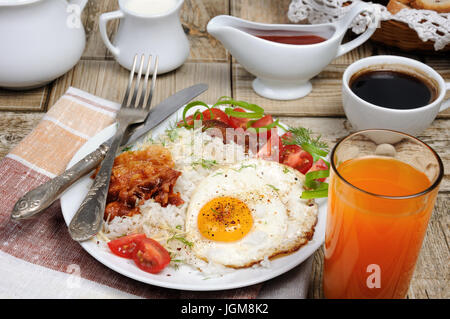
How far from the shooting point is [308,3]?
10.1 feet

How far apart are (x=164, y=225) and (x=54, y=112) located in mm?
939

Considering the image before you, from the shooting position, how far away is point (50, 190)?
6.26ft

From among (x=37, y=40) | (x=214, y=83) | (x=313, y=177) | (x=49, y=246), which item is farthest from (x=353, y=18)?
(x=49, y=246)

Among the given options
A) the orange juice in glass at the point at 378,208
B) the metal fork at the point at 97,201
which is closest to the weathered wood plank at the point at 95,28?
the metal fork at the point at 97,201

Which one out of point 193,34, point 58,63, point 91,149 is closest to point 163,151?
point 91,149

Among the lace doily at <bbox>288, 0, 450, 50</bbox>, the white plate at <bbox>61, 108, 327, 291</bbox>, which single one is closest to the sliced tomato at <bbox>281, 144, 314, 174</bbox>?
the white plate at <bbox>61, 108, 327, 291</bbox>

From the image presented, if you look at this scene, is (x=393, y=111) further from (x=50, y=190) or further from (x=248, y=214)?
(x=50, y=190)

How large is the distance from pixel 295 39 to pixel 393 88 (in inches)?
22.7

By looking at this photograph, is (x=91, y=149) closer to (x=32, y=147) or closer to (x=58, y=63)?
(x=32, y=147)

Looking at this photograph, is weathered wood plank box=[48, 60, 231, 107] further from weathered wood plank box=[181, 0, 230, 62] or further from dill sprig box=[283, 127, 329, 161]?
dill sprig box=[283, 127, 329, 161]

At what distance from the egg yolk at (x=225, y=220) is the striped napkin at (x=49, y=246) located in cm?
18

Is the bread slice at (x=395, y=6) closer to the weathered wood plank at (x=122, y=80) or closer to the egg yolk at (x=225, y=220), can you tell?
the weathered wood plank at (x=122, y=80)

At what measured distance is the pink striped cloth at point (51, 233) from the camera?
173 centimetres

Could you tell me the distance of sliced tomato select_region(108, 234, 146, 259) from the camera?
1.74 meters
